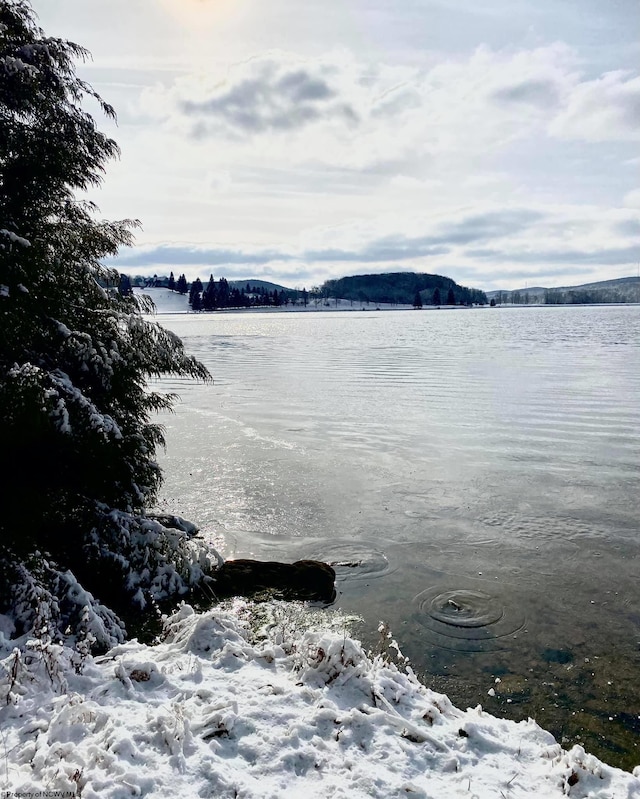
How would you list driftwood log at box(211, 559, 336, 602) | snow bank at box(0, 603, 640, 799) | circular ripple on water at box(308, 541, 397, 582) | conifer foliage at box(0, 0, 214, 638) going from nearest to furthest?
snow bank at box(0, 603, 640, 799)
conifer foliage at box(0, 0, 214, 638)
driftwood log at box(211, 559, 336, 602)
circular ripple on water at box(308, 541, 397, 582)

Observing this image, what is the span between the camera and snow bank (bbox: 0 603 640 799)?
12.6ft

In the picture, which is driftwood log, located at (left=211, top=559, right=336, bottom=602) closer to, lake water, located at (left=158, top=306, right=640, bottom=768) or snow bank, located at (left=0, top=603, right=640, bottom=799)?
lake water, located at (left=158, top=306, right=640, bottom=768)

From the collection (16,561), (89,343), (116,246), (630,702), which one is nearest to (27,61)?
(116,246)

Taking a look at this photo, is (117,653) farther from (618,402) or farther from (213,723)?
(618,402)

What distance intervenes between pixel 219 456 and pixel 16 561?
358 inches

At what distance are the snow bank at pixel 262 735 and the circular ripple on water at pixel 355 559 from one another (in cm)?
317

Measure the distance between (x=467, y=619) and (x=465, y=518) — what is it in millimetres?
3607

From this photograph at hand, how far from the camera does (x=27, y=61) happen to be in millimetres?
6887

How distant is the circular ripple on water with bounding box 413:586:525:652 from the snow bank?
1577 millimetres

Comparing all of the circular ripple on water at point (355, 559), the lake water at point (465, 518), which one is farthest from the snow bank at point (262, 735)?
the circular ripple on water at point (355, 559)

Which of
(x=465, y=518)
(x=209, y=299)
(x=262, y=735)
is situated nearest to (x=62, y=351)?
(x=262, y=735)

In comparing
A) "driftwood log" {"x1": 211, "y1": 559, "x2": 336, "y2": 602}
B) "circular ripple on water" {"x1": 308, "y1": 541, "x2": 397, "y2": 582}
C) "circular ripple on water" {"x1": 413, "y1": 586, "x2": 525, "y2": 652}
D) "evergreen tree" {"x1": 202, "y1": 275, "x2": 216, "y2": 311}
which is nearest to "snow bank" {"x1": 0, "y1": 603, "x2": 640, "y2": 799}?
"circular ripple on water" {"x1": 413, "y1": 586, "x2": 525, "y2": 652}

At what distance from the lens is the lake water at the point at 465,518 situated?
20.7ft

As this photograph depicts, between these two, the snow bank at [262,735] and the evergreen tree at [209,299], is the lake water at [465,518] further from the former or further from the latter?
the evergreen tree at [209,299]
